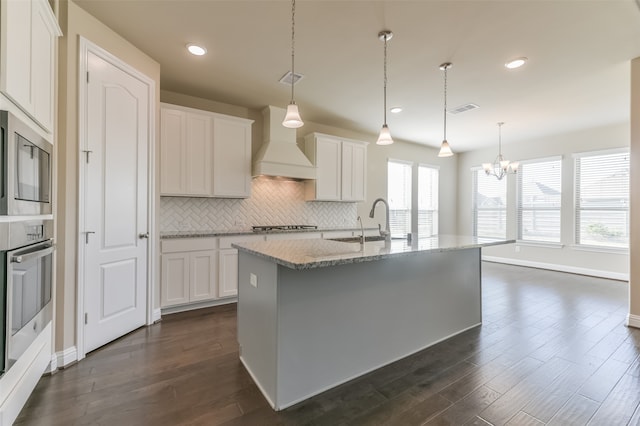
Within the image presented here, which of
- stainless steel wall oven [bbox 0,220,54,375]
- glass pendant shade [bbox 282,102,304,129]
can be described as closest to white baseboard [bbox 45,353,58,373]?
stainless steel wall oven [bbox 0,220,54,375]

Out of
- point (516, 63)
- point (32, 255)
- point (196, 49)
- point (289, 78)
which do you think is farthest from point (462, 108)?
point (32, 255)

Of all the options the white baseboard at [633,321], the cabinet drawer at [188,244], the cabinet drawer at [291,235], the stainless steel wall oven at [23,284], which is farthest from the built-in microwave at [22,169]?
the white baseboard at [633,321]

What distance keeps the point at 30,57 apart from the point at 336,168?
12.8 ft

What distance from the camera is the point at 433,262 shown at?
2.70 metres

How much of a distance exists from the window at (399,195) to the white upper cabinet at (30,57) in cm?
550

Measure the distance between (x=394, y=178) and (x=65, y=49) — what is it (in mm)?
5639

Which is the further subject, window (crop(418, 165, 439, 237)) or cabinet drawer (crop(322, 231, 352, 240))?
window (crop(418, 165, 439, 237))

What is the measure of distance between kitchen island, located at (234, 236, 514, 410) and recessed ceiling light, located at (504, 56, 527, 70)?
2145mm

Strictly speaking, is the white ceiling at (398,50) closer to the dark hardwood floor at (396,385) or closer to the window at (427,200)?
the window at (427,200)

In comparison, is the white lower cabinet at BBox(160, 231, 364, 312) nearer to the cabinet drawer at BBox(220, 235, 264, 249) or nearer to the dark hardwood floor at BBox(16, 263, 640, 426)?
the cabinet drawer at BBox(220, 235, 264, 249)

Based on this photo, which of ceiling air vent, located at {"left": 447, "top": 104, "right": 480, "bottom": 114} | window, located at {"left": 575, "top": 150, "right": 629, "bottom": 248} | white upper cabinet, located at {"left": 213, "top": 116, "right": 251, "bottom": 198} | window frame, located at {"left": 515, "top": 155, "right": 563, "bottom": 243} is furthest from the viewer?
window frame, located at {"left": 515, "top": 155, "right": 563, "bottom": 243}

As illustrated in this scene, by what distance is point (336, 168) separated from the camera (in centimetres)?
508

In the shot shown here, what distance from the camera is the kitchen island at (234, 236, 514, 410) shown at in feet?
5.90

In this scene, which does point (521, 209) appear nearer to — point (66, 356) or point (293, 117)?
point (293, 117)
